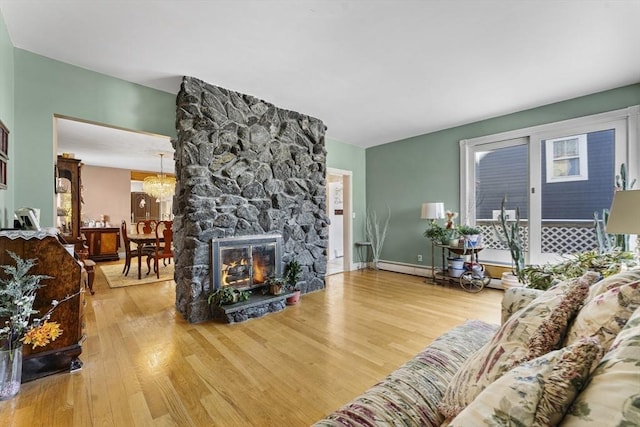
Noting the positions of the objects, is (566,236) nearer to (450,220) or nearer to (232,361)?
(450,220)

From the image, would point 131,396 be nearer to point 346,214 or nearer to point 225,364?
point 225,364

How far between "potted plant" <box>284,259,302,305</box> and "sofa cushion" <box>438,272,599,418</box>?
2.81 meters

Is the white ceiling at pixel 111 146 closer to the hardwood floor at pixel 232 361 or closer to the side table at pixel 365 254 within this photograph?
the hardwood floor at pixel 232 361

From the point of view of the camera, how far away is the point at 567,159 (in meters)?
3.80

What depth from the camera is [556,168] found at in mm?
3883

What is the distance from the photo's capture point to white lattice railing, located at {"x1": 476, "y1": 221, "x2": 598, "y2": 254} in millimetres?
3673

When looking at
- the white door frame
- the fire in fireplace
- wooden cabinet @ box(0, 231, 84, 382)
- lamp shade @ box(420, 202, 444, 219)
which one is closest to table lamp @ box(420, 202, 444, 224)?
lamp shade @ box(420, 202, 444, 219)

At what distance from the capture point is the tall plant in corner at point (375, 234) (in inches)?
224

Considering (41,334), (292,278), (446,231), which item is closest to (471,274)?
(446,231)

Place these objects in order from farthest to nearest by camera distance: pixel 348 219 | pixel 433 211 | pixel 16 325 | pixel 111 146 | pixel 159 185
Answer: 1. pixel 159 185
2. pixel 348 219
3. pixel 111 146
4. pixel 433 211
5. pixel 16 325

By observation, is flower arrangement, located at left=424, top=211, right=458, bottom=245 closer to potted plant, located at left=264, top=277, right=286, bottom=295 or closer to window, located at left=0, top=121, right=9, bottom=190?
potted plant, located at left=264, top=277, right=286, bottom=295

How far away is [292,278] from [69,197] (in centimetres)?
470

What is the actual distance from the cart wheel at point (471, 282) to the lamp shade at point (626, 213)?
2404mm

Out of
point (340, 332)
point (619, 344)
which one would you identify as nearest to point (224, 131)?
point (340, 332)
